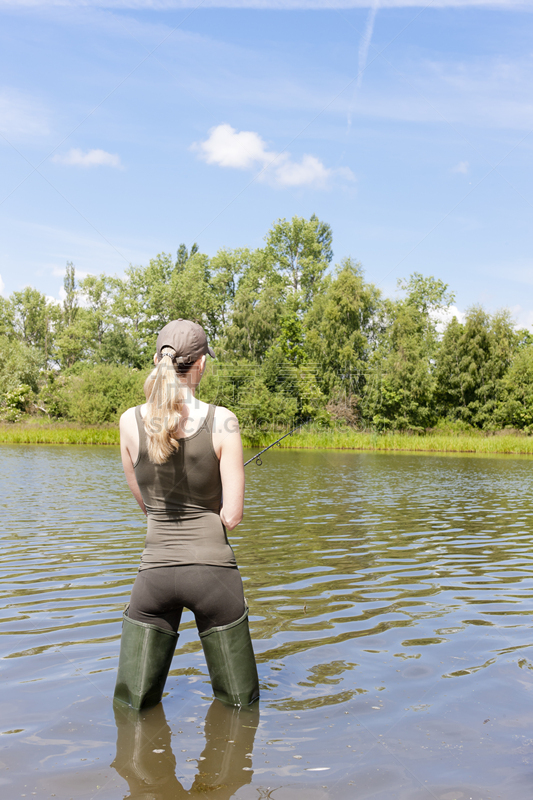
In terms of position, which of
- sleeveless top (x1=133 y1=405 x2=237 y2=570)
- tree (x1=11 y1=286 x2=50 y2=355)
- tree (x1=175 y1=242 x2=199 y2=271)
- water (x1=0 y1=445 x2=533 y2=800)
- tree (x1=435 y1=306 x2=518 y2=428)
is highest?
tree (x1=175 y1=242 x2=199 y2=271)

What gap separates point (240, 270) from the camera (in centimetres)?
6066

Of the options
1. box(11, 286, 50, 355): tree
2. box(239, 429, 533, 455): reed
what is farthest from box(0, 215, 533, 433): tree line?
box(11, 286, 50, 355): tree

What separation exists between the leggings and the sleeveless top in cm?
4

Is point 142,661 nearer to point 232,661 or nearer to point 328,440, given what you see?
point 232,661

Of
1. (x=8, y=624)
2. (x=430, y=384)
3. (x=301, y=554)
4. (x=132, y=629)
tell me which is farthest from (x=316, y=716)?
(x=430, y=384)

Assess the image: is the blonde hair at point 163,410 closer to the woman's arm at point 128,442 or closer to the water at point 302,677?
the woman's arm at point 128,442

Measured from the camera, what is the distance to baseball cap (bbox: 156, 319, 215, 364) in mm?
2971

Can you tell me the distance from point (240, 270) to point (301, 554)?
54.3m

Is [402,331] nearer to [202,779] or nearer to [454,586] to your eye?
[454,586]

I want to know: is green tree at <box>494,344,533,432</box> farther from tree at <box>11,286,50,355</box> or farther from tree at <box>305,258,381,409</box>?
tree at <box>11,286,50,355</box>

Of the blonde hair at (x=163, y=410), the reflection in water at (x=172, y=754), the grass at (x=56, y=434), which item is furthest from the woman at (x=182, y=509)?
the grass at (x=56, y=434)

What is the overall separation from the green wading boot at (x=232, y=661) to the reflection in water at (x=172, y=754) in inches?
5.1

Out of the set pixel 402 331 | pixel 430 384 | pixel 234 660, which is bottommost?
pixel 234 660

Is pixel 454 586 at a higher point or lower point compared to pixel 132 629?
lower
